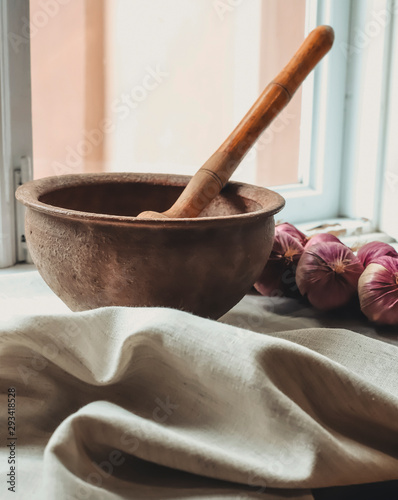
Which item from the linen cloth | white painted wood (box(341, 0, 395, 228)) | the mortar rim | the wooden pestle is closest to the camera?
the linen cloth

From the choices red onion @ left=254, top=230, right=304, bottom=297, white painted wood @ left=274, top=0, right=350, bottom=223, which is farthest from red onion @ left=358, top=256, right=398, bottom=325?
white painted wood @ left=274, top=0, right=350, bottom=223

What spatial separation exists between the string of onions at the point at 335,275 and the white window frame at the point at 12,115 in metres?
0.43

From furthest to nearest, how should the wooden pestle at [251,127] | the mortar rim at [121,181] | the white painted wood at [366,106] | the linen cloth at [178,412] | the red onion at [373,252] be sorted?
the white painted wood at [366,106], the red onion at [373,252], the wooden pestle at [251,127], the mortar rim at [121,181], the linen cloth at [178,412]

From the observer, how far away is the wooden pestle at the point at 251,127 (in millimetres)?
860

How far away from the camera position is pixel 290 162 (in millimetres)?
1561

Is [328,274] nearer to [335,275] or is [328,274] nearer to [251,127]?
[335,275]

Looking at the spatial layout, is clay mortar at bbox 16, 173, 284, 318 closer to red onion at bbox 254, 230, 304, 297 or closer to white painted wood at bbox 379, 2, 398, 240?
red onion at bbox 254, 230, 304, 297

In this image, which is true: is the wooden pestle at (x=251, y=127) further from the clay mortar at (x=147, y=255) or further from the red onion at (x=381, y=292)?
the red onion at (x=381, y=292)

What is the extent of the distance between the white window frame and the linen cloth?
1.70ft

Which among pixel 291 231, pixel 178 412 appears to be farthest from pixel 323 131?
pixel 178 412

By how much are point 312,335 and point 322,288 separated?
0.46 feet

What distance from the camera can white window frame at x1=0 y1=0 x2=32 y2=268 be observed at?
41.4 inches

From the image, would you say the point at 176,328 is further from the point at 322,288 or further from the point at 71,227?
the point at 322,288

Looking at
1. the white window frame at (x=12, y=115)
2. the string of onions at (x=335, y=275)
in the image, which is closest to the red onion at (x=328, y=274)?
the string of onions at (x=335, y=275)
